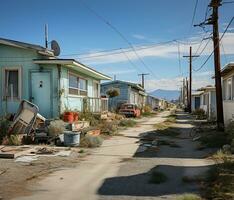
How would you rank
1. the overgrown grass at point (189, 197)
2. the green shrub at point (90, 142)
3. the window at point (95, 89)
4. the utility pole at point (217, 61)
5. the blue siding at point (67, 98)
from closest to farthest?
the overgrown grass at point (189, 197) < the green shrub at point (90, 142) < the blue siding at point (67, 98) < the utility pole at point (217, 61) < the window at point (95, 89)

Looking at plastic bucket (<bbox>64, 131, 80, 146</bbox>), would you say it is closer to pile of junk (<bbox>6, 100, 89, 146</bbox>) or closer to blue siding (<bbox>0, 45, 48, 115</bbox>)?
pile of junk (<bbox>6, 100, 89, 146</bbox>)

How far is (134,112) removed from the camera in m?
39.9

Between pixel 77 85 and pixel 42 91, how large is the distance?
3830mm

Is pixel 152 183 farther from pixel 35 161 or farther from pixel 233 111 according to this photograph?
pixel 233 111

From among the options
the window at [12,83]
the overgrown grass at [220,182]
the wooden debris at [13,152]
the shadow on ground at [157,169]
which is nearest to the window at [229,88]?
the shadow on ground at [157,169]

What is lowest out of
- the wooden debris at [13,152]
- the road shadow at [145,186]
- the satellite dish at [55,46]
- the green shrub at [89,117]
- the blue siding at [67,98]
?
the road shadow at [145,186]

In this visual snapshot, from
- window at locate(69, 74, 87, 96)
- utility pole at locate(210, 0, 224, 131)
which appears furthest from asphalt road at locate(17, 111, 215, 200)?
utility pole at locate(210, 0, 224, 131)

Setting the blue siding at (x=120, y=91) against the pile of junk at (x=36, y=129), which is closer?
the pile of junk at (x=36, y=129)

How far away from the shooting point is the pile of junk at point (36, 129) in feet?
49.0

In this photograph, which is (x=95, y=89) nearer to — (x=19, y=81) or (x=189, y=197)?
(x=19, y=81)

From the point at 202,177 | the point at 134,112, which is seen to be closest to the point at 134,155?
the point at 202,177

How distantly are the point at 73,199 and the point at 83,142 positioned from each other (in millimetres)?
8084

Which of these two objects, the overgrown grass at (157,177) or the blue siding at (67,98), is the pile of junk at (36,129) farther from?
the overgrown grass at (157,177)

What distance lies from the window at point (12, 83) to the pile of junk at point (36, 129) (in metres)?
2.20
